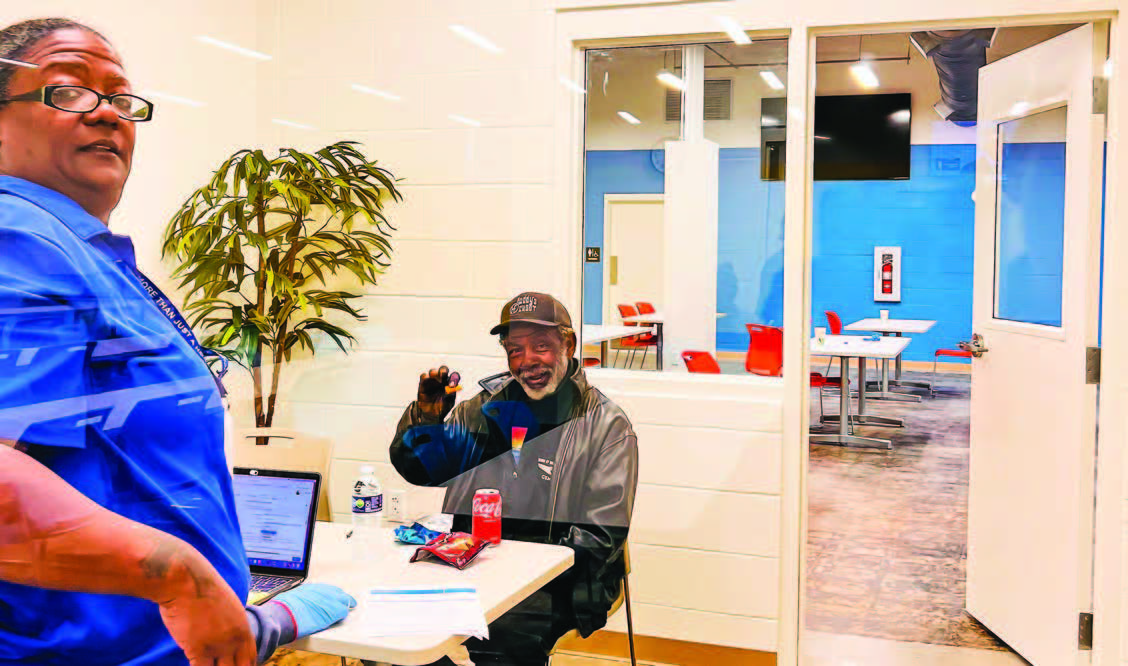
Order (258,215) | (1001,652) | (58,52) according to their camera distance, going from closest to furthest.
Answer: (58,52) < (258,215) < (1001,652)

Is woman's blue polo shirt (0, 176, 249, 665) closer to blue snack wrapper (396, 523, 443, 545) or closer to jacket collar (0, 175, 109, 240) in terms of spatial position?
jacket collar (0, 175, 109, 240)

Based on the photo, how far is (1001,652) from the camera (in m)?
3.71

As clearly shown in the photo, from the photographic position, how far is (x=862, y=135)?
10578mm

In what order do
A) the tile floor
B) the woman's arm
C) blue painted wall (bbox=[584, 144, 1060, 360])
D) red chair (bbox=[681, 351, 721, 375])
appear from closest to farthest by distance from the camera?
the woman's arm → red chair (bbox=[681, 351, 721, 375]) → the tile floor → blue painted wall (bbox=[584, 144, 1060, 360])

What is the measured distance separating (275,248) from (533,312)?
1128 millimetres

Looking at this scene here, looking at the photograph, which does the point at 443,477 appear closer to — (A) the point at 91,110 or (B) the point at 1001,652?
(A) the point at 91,110

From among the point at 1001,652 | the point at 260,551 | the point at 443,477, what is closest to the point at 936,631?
the point at 1001,652

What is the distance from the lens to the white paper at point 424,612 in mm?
1949

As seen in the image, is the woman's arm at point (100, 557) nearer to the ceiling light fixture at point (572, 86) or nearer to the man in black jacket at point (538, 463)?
the man in black jacket at point (538, 463)

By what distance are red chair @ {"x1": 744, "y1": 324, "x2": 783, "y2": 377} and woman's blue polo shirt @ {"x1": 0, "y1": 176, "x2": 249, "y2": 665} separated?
240cm

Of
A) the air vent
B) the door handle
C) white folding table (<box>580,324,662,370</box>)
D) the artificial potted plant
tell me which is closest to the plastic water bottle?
the artificial potted plant

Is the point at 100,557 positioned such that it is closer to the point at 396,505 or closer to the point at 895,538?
the point at 396,505

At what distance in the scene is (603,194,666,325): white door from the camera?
3410 millimetres

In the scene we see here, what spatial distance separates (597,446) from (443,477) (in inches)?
19.6
